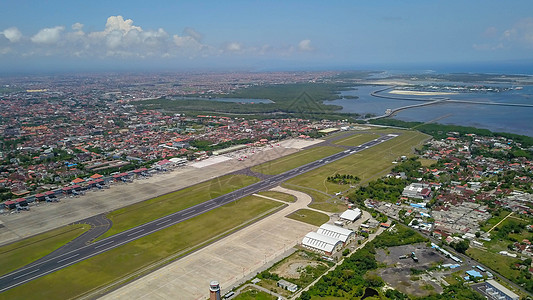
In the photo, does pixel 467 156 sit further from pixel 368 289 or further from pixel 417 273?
pixel 368 289

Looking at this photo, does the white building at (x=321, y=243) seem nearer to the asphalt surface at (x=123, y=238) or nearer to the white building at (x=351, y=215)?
the white building at (x=351, y=215)

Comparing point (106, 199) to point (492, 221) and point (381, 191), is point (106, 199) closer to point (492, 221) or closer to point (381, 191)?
point (381, 191)

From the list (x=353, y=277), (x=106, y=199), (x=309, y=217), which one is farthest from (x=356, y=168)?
(x=106, y=199)

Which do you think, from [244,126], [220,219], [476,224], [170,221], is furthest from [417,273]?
[244,126]

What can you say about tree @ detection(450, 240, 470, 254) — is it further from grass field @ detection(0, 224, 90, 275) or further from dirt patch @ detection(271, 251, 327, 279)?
grass field @ detection(0, 224, 90, 275)

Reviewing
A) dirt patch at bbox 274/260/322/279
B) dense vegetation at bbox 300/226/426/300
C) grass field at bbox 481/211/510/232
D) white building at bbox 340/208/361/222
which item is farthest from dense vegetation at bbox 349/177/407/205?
dirt patch at bbox 274/260/322/279
